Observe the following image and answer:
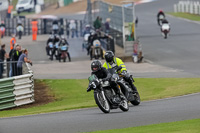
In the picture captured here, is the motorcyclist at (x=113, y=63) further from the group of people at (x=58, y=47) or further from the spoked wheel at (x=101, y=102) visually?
the group of people at (x=58, y=47)

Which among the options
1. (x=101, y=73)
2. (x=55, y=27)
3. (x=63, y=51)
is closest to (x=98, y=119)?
(x=101, y=73)

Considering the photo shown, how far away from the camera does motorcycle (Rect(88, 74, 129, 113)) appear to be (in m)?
13.9

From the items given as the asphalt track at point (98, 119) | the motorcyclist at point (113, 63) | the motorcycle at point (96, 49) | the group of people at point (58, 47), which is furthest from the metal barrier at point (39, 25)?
the asphalt track at point (98, 119)

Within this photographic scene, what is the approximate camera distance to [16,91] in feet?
62.4

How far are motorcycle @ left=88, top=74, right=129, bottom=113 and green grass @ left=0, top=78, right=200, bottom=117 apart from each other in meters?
2.31

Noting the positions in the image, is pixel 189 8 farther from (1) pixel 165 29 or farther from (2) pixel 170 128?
(2) pixel 170 128

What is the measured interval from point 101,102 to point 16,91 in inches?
222

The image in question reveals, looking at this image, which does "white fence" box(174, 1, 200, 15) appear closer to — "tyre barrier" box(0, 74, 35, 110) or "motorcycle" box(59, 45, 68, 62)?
"motorcycle" box(59, 45, 68, 62)

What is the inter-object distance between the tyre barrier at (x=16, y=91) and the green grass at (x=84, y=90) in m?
0.44

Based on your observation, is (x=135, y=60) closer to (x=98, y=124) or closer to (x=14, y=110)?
(x=14, y=110)

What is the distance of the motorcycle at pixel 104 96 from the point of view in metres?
13.9

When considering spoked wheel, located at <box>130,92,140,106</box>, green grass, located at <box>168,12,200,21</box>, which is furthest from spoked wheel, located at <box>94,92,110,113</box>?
green grass, located at <box>168,12,200,21</box>

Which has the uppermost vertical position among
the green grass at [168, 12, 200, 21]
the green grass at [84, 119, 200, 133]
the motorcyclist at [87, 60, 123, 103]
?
the green grass at [168, 12, 200, 21]

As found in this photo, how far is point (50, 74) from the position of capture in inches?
1131
